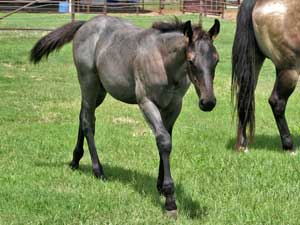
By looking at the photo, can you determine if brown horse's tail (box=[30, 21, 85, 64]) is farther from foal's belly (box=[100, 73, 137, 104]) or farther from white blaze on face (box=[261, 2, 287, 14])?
white blaze on face (box=[261, 2, 287, 14])

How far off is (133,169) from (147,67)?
1.70m

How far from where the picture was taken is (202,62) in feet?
13.1

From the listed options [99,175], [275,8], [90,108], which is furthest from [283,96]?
[99,175]

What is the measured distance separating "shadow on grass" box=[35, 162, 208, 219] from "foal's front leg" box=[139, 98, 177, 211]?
0.66ft

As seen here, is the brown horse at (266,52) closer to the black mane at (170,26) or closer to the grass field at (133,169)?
the grass field at (133,169)

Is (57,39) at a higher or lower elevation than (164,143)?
higher

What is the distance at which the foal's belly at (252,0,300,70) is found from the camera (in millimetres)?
6621

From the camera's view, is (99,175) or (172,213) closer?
(172,213)

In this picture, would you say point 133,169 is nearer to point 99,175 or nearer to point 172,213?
point 99,175

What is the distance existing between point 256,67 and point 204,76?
3193 millimetres

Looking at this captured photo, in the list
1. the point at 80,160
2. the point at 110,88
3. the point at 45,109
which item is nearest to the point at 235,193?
the point at 110,88

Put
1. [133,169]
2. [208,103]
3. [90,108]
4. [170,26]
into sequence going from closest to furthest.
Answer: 1. [208,103]
2. [170,26]
3. [90,108]
4. [133,169]

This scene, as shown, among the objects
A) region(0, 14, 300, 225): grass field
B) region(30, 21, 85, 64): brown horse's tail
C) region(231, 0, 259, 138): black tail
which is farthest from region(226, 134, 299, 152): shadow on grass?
region(30, 21, 85, 64): brown horse's tail

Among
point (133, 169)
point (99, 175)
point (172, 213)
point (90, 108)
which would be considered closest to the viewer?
point (172, 213)
